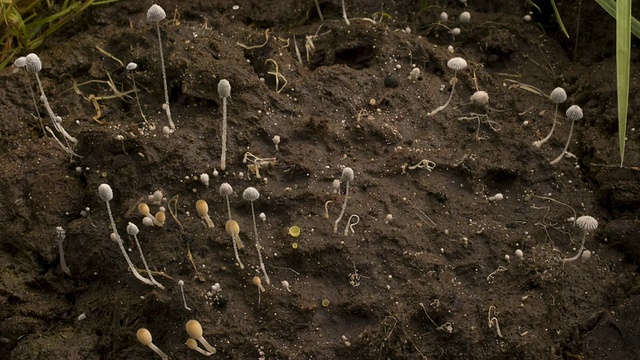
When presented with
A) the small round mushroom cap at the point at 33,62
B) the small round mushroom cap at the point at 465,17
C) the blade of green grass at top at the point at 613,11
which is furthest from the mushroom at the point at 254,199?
the blade of green grass at top at the point at 613,11

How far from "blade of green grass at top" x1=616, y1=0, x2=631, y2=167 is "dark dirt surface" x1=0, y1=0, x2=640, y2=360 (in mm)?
427

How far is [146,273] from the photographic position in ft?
8.61

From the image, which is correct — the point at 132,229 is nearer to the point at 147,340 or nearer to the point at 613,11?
the point at 147,340

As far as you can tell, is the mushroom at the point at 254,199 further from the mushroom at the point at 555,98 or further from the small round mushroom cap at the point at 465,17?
the small round mushroom cap at the point at 465,17

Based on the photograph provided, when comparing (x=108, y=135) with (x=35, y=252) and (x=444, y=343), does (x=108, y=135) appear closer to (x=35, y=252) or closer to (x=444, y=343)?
(x=35, y=252)

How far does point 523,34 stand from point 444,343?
1.55m

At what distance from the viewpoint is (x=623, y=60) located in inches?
105

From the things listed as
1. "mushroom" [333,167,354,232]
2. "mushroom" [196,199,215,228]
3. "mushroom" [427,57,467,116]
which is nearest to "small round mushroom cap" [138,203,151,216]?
"mushroom" [196,199,215,228]

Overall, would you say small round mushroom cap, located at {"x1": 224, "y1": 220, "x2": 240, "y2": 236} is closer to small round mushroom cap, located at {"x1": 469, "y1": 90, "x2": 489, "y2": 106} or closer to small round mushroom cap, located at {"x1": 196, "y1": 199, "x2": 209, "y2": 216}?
small round mushroom cap, located at {"x1": 196, "y1": 199, "x2": 209, "y2": 216}

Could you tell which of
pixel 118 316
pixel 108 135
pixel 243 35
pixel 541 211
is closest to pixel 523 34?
pixel 541 211

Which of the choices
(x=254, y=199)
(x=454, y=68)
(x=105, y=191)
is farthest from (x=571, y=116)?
(x=105, y=191)

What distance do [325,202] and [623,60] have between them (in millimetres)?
1131

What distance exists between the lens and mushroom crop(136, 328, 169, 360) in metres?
2.30

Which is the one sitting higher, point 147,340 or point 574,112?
point 574,112
